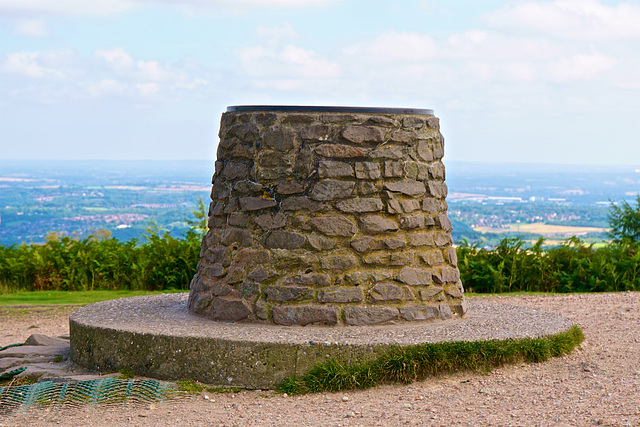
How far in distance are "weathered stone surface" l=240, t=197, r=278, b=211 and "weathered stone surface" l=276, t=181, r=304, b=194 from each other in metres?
0.14

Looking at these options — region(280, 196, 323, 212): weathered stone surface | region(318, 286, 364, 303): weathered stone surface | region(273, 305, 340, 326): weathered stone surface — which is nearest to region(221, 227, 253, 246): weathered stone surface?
region(280, 196, 323, 212): weathered stone surface

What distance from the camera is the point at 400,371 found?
557 centimetres

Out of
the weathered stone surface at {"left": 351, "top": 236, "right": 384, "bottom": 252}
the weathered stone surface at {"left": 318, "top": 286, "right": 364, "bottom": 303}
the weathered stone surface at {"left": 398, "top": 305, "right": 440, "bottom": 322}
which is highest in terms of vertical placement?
the weathered stone surface at {"left": 351, "top": 236, "right": 384, "bottom": 252}

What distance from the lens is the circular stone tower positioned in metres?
6.25

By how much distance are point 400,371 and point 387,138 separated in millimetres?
2177

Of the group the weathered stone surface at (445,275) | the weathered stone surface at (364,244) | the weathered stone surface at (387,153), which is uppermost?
the weathered stone surface at (387,153)

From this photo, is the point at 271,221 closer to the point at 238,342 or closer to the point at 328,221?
the point at 328,221

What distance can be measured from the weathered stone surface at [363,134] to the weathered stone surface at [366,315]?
61.1 inches

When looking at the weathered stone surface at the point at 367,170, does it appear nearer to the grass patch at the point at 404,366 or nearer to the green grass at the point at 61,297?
the grass patch at the point at 404,366

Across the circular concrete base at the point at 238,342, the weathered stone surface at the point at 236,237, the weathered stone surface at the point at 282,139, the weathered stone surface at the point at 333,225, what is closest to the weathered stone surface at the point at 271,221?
the weathered stone surface at the point at 236,237

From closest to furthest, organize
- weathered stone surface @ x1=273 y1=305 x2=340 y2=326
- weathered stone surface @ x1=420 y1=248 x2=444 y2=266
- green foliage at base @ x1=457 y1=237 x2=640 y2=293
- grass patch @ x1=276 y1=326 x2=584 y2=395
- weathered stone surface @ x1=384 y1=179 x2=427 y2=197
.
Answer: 1. grass patch @ x1=276 y1=326 x2=584 y2=395
2. weathered stone surface @ x1=273 y1=305 x2=340 y2=326
3. weathered stone surface @ x1=384 y1=179 x2=427 y2=197
4. weathered stone surface @ x1=420 y1=248 x2=444 y2=266
5. green foliage at base @ x1=457 y1=237 x2=640 y2=293

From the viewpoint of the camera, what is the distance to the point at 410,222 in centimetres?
643

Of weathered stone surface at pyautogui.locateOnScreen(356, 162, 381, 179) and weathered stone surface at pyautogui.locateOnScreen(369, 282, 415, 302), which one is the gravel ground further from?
weathered stone surface at pyautogui.locateOnScreen(356, 162, 381, 179)

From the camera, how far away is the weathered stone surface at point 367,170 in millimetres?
6293
